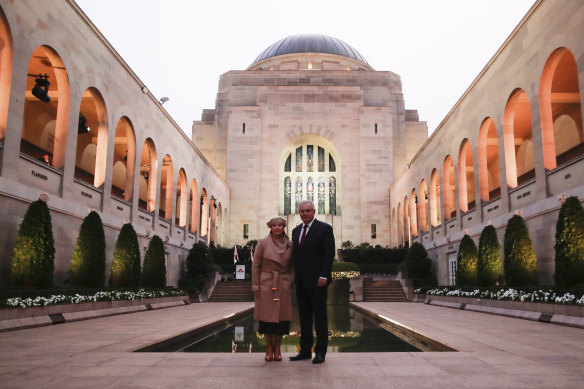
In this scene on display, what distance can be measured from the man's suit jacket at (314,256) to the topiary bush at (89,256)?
1041 centimetres

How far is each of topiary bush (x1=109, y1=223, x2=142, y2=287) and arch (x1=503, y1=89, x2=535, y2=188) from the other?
13640 mm

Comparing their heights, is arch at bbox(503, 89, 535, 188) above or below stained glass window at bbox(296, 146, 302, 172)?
below

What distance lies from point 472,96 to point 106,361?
1943 cm

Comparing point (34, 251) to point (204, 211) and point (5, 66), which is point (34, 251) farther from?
point (204, 211)

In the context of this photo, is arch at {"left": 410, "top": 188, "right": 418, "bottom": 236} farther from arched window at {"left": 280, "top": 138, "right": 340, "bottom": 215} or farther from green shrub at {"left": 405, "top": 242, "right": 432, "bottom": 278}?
arched window at {"left": 280, "top": 138, "right": 340, "bottom": 215}

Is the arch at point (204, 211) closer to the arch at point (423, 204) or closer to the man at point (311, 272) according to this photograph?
the arch at point (423, 204)

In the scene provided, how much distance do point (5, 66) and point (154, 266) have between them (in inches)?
389

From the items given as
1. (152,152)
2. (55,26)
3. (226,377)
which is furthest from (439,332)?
(152,152)

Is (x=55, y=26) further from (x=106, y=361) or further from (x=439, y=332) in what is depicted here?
(x=439, y=332)

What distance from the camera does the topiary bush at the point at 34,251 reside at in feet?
36.1

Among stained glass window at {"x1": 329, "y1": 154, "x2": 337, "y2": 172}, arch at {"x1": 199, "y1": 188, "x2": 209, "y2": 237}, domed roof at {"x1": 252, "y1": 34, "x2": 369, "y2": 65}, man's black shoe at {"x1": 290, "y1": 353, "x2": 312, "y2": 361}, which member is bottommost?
man's black shoe at {"x1": 290, "y1": 353, "x2": 312, "y2": 361}

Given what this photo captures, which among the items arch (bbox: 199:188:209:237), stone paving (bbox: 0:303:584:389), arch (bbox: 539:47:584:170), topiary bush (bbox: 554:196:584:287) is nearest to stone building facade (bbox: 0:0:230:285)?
arch (bbox: 199:188:209:237)

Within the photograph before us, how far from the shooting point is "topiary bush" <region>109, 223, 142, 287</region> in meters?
16.5

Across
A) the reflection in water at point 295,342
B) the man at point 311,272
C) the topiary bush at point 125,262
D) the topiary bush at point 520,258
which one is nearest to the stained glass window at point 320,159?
the topiary bush at point 125,262
